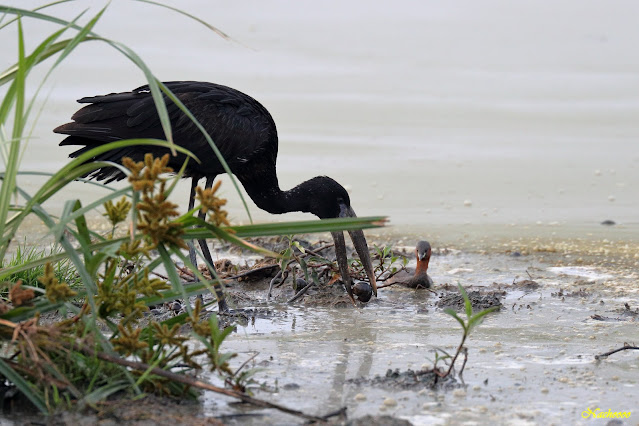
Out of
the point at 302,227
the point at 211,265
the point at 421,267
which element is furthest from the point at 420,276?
the point at 302,227

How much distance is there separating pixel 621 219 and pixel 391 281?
362 cm

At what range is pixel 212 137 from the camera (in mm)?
6066

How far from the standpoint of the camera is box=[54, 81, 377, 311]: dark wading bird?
5.81 metres

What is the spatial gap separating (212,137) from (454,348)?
2587mm

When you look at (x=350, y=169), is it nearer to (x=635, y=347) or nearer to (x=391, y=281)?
(x=391, y=281)

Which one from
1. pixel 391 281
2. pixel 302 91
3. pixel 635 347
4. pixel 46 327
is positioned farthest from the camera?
pixel 302 91

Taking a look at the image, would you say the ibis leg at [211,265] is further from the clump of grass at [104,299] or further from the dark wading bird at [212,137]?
the clump of grass at [104,299]

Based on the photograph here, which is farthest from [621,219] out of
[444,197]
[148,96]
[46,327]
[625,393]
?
[46,327]

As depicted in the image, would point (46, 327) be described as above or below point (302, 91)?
below

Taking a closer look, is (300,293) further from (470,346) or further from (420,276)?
(470,346)

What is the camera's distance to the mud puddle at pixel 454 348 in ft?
10.6

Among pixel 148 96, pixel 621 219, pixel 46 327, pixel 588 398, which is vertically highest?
pixel 148 96

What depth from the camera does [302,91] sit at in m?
13.7

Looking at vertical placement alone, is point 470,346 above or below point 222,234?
below
